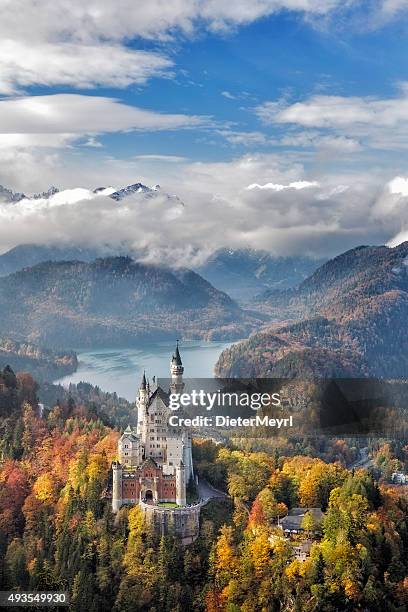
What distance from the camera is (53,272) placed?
183000mm

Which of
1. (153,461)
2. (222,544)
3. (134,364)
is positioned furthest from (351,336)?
(222,544)

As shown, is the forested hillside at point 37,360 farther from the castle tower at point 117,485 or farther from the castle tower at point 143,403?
the castle tower at point 117,485

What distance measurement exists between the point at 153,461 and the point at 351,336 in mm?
79504

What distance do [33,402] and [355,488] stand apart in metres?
23.2

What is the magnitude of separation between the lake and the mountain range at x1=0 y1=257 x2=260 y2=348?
32.3 ft

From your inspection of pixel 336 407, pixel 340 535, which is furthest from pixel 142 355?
pixel 340 535

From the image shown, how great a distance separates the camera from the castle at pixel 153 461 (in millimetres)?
35625

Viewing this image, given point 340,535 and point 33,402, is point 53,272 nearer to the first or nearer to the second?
point 33,402

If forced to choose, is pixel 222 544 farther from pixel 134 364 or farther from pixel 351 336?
pixel 351 336

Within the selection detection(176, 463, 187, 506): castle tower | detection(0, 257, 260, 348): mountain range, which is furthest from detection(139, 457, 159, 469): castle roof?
detection(0, 257, 260, 348): mountain range

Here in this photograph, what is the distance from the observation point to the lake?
299 ft

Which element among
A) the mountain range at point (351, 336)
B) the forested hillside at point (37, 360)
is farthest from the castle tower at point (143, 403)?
the forested hillside at point (37, 360)

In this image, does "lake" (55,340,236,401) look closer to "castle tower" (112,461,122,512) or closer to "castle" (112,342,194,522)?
"castle" (112,342,194,522)

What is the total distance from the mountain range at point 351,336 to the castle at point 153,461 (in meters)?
44.2
